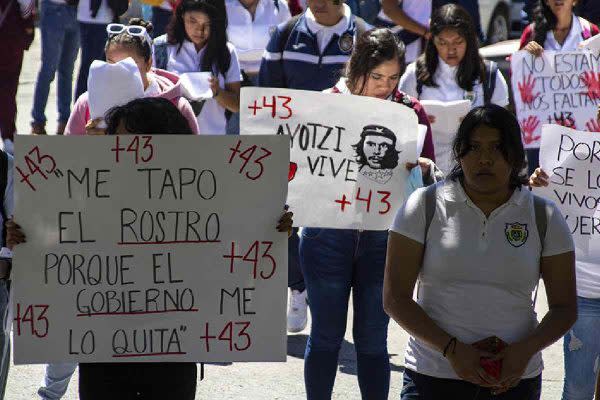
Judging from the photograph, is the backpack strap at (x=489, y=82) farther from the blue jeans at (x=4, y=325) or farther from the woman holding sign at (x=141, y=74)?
the blue jeans at (x=4, y=325)

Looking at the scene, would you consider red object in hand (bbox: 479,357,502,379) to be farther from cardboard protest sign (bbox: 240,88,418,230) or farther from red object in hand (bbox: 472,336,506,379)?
cardboard protest sign (bbox: 240,88,418,230)

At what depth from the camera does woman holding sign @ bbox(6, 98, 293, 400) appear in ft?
13.9

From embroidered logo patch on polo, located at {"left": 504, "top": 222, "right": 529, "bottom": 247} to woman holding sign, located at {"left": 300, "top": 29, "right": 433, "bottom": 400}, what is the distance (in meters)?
1.13

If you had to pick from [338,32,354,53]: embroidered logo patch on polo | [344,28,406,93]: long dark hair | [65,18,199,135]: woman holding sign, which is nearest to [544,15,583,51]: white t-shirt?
[338,32,354,53]: embroidered logo patch on polo

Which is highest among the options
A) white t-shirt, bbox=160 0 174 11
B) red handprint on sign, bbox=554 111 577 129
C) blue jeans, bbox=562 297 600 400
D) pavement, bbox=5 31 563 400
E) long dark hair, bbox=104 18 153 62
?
white t-shirt, bbox=160 0 174 11

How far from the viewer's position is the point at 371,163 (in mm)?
5312

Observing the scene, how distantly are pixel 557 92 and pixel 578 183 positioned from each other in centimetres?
236

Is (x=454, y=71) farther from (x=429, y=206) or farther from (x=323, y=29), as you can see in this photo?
(x=429, y=206)

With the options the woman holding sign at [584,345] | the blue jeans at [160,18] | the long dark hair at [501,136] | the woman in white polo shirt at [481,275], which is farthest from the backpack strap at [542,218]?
the blue jeans at [160,18]

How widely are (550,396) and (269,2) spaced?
11.5ft

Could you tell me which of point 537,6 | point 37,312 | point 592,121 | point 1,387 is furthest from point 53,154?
point 537,6

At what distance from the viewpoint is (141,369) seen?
4.32m

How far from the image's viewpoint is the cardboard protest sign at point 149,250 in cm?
432

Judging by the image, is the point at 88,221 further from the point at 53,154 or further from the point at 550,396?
the point at 550,396
